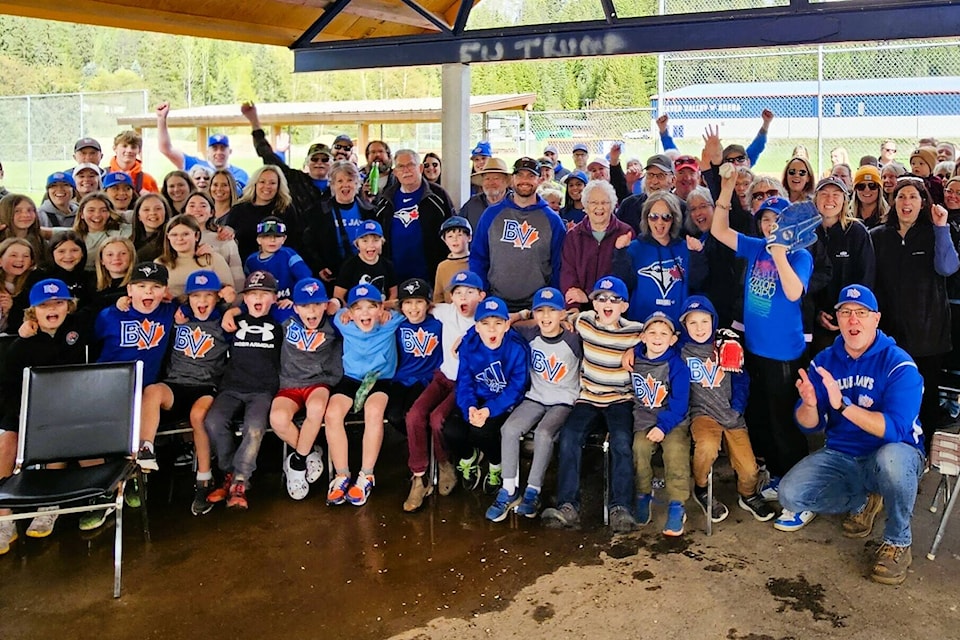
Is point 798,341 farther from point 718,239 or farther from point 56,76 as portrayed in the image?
point 56,76

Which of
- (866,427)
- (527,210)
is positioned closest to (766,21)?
(527,210)

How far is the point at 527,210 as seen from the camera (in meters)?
4.96

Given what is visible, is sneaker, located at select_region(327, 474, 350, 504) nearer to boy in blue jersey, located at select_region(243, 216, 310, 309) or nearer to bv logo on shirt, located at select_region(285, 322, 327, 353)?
bv logo on shirt, located at select_region(285, 322, 327, 353)

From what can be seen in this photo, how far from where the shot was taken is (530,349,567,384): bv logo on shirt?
14.6 ft

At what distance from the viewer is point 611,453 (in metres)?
4.18

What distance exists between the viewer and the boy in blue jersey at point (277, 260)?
201 inches

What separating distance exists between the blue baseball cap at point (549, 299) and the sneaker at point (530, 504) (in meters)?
0.98

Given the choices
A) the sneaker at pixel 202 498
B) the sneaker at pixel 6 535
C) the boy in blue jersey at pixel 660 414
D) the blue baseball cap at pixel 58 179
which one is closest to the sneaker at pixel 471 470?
the boy in blue jersey at pixel 660 414

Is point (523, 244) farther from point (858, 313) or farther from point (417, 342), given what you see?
point (858, 313)

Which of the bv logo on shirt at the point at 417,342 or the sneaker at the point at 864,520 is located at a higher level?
the bv logo on shirt at the point at 417,342

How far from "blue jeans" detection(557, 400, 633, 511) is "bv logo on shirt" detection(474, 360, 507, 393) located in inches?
17.3

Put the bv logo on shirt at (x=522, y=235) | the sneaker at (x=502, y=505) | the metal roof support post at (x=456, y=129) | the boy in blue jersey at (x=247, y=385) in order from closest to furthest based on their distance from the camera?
the sneaker at (x=502, y=505), the boy in blue jersey at (x=247, y=385), the bv logo on shirt at (x=522, y=235), the metal roof support post at (x=456, y=129)

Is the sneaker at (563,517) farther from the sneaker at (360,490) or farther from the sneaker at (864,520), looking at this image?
the sneaker at (864,520)

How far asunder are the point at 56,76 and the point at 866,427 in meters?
49.3
